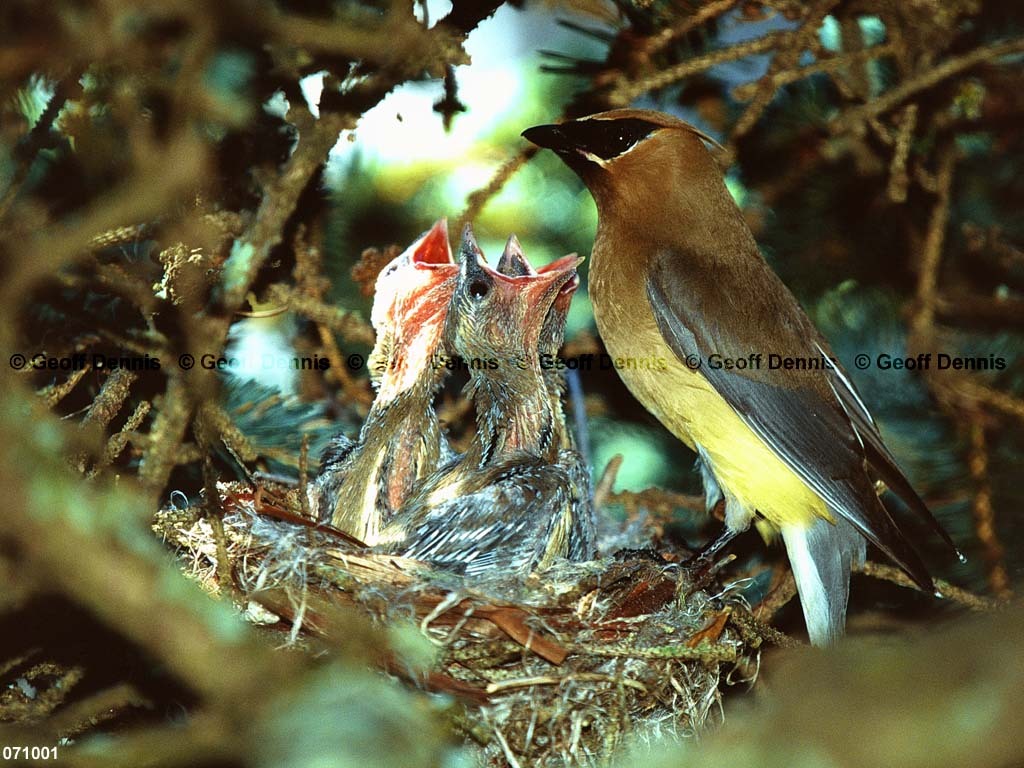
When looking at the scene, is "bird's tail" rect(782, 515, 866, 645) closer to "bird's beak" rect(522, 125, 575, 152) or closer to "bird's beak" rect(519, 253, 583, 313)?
"bird's beak" rect(519, 253, 583, 313)

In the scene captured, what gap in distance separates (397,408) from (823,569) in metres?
1.51

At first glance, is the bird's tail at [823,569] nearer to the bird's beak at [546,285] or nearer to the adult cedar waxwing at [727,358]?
the adult cedar waxwing at [727,358]

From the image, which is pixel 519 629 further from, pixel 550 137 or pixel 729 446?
pixel 550 137

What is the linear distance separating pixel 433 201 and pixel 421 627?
2.23 m

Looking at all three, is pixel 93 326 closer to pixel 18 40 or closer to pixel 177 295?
pixel 177 295

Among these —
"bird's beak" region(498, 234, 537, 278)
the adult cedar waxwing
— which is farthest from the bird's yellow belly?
"bird's beak" region(498, 234, 537, 278)

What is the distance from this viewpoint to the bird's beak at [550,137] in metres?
3.79

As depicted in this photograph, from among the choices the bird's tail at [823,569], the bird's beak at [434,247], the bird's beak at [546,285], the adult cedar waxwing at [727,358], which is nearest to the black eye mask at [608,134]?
the adult cedar waxwing at [727,358]

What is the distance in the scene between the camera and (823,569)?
3648 mm

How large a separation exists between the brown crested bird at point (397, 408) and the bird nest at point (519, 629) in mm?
583

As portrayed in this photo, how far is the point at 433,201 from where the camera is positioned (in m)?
4.68

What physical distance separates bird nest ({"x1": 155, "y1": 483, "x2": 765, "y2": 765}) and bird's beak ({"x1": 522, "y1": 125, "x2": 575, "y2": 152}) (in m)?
1.43

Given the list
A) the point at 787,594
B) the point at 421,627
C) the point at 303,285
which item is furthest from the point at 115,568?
the point at 787,594

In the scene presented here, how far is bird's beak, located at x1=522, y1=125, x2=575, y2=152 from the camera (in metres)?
3.79
